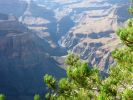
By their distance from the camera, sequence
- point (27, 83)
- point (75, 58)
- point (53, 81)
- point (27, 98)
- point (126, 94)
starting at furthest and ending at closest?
point (27, 83), point (27, 98), point (75, 58), point (53, 81), point (126, 94)

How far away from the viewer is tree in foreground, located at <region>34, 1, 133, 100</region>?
18547 millimetres

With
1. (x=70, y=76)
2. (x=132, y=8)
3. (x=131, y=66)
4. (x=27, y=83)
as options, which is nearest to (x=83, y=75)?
(x=70, y=76)

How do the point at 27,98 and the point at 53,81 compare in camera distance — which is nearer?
the point at 53,81

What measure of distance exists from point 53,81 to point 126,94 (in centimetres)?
477

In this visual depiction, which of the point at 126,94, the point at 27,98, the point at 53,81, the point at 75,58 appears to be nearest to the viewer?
the point at 126,94

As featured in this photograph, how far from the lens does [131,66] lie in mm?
18406

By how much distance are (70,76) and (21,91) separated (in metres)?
166

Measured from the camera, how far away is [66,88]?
20188 mm

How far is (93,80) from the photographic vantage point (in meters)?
19.9

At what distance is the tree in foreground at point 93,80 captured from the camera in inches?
730

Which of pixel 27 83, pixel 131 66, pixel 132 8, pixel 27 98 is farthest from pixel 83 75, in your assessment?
pixel 27 83

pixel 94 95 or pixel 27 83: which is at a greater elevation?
pixel 94 95

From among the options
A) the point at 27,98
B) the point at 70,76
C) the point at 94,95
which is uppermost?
the point at 70,76

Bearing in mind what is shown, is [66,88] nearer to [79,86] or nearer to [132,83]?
[79,86]
